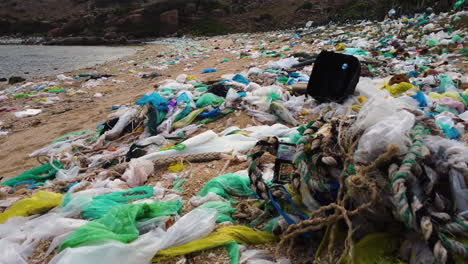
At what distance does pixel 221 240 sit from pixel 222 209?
11.5 inches

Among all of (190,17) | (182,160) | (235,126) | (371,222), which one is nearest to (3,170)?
(182,160)

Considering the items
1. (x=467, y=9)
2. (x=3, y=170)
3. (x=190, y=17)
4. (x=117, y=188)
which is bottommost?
(x=3, y=170)

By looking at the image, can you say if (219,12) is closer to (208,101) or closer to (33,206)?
(208,101)

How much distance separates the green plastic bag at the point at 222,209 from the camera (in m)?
1.67

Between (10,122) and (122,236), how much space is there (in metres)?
5.76

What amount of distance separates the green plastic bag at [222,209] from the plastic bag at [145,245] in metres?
0.06

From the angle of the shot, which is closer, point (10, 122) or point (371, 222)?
point (371, 222)

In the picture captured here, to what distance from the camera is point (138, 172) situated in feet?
8.33

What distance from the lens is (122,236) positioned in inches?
58.1

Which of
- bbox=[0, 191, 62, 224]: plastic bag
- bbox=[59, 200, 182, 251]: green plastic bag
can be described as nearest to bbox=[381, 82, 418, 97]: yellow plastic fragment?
bbox=[59, 200, 182, 251]: green plastic bag

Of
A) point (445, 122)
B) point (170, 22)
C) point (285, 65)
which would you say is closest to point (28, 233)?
point (445, 122)

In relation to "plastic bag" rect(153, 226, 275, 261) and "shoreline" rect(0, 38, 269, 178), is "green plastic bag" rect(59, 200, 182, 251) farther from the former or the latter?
"shoreline" rect(0, 38, 269, 178)

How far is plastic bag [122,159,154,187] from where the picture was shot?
2486mm

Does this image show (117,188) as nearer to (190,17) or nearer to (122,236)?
(122,236)
